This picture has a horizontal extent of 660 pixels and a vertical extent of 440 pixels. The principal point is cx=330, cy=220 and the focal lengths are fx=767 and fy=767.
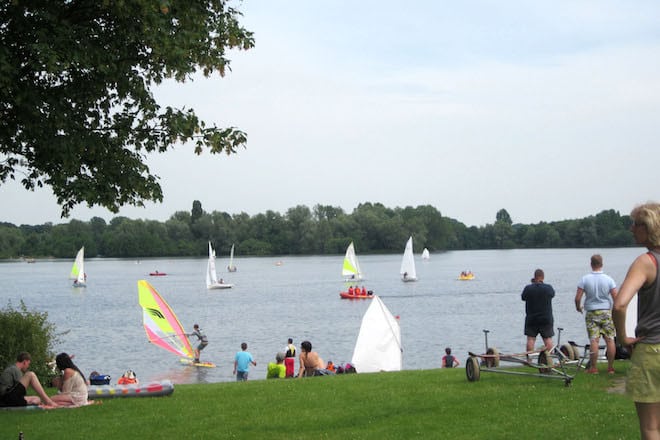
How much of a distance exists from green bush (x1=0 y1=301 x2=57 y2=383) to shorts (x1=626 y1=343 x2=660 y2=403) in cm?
1349

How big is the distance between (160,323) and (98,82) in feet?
63.5

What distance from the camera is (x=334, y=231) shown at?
6845 inches

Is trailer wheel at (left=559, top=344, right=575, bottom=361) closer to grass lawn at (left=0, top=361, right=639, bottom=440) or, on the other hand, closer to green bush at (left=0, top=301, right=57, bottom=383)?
grass lawn at (left=0, top=361, right=639, bottom=440)

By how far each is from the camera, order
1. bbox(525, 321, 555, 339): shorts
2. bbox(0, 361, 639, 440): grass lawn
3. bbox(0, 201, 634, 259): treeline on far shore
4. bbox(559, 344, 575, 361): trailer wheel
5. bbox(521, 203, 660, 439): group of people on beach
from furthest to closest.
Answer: bbox(0, 201, 634, 259): treeline on far shore
bbox(559, 344, 575, 361): trailer wheel
bbox(525, 321, 555, 339): shorts
bbox(0, 361, 639, 440): grass lawn
bbox(521, 203, 660, 439): group of people on beach

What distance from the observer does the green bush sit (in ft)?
51.2

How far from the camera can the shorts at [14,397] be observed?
1167 centimetres

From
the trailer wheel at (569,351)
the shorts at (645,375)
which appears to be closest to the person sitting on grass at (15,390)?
the trailer wheel at (569,351)

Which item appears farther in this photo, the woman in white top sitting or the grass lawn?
the woman in white top sitting

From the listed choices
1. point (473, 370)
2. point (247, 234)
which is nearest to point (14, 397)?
point (473, 370)

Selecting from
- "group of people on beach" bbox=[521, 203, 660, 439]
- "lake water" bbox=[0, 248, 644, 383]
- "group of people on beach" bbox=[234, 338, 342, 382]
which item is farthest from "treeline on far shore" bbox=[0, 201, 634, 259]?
"group of people on beach" bbox=[521, 203, 660, 439]

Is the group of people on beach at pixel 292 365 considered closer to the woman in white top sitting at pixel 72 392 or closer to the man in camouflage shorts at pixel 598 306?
the woman in white top sitting at pixel 72 392

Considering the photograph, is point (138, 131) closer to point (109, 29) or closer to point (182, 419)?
point (109, 29)

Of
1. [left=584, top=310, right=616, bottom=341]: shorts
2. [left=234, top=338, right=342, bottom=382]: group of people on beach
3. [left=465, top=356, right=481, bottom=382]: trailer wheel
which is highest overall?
[left=584, top=310, right=616, bottom=341]: shorts

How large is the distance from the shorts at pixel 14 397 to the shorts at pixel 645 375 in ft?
31.1
